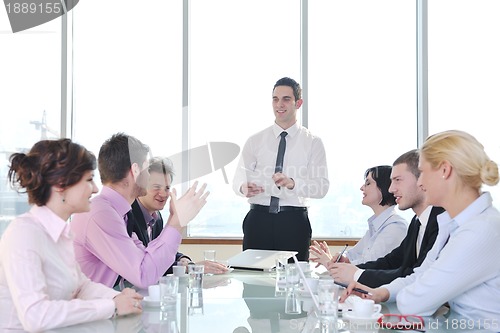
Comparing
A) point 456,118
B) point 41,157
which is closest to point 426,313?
point 41,157

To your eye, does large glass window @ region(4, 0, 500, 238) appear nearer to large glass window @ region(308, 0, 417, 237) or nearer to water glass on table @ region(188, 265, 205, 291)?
large glass window @ region(308, 0, 417, 237)

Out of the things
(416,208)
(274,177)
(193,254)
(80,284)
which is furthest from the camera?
(193,254)

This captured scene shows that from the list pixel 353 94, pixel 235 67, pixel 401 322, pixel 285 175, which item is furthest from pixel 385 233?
pixel 235 67

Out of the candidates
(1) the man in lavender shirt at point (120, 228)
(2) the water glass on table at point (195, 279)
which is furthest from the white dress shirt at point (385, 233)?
(2) the water glass on table at point (195, 279)

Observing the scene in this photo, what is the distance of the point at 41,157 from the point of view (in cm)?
190

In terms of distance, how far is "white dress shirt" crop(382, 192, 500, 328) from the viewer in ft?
6.23

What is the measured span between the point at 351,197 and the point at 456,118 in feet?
4.00

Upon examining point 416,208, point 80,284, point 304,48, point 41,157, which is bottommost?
point 80,284

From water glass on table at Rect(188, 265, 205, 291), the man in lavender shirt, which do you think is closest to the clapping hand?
the man in lavender shirt

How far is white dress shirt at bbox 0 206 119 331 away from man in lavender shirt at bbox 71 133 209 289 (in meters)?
0.41

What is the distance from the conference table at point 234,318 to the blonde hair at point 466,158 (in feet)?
1.52

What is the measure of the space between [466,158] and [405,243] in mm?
979

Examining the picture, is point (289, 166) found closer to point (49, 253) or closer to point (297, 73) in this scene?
point (297, 73)

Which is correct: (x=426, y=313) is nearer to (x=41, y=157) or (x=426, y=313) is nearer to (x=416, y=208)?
(x=416, y=208)
